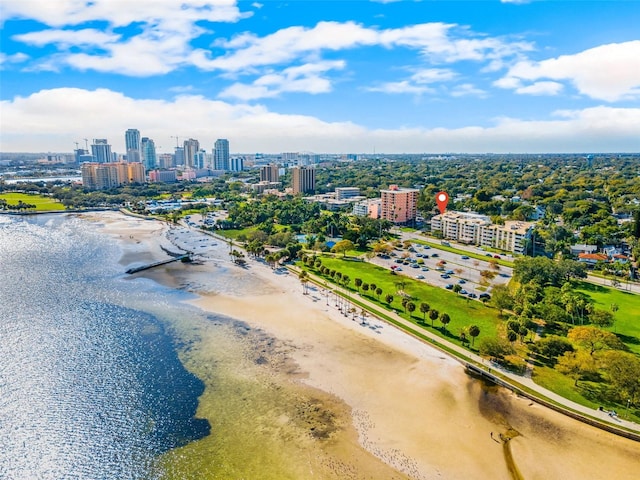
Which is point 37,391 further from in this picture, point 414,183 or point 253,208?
point 414,183

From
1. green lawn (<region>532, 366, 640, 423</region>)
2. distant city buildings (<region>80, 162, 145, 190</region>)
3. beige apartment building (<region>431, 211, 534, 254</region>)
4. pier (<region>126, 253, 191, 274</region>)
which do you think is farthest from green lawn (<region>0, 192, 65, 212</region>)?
green lawn (<region>532, 366, 640, 423</region>)

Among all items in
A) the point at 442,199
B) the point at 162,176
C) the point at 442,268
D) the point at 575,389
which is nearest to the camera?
the point at 575,389

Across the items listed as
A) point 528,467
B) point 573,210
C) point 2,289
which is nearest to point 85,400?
point 528,467

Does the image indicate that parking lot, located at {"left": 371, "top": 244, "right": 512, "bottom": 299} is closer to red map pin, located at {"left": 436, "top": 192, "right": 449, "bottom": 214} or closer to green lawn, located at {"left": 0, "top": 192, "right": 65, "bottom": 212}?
red map pin, located at {"left": 436, "top": 192, "right": 449, "bottom": 214}

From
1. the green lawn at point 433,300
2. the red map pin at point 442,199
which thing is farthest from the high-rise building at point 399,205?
the green lawn at point 433,300

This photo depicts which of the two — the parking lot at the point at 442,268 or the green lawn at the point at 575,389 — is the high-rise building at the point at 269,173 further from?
the green lawn at the point at 575,389

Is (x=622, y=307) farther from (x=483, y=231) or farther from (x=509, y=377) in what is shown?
(x=483, y=231)

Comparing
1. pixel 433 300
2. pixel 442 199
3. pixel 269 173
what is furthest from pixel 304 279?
pixel 269 173
